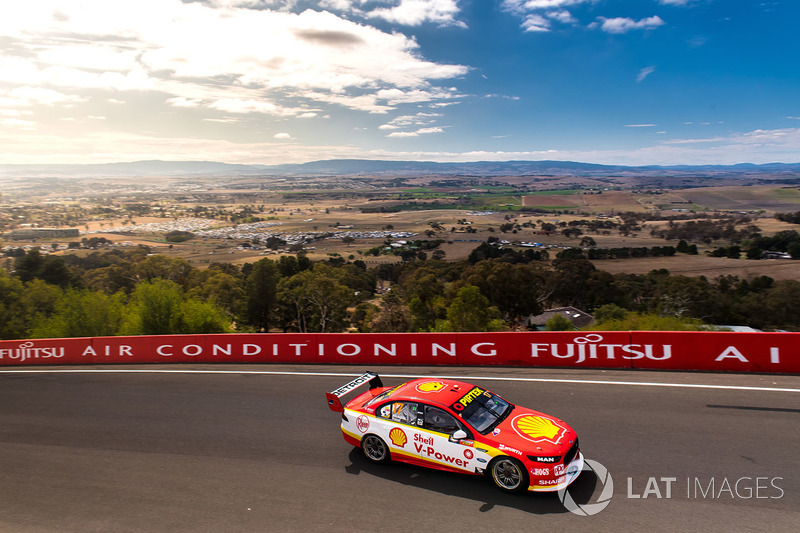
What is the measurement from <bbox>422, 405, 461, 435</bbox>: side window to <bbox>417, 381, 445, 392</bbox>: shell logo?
19.2 inches

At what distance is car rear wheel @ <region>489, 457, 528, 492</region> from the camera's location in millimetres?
6820

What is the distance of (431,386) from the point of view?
8273 millimetres

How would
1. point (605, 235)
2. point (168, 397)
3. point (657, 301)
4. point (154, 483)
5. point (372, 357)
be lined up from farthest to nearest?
point (605, 235), point (657, 301), point (372, 357), point (168, 397), point (154, 483)

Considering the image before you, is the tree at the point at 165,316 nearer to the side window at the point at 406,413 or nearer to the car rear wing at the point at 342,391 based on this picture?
the car rear wing at the point at 342,391

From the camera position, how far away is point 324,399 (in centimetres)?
1166

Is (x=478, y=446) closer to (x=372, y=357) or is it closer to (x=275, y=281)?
(x=372, y=357)

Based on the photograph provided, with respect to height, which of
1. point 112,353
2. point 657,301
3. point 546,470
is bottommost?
point 657,301

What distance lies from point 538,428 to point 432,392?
1.82m

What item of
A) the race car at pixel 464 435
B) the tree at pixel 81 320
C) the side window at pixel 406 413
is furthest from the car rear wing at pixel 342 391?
the tree at pixel 81 320

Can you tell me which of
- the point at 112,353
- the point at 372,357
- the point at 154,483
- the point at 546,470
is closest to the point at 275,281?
the point at 112,353

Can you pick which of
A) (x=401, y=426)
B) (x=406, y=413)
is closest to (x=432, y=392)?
(x=406, y=413)

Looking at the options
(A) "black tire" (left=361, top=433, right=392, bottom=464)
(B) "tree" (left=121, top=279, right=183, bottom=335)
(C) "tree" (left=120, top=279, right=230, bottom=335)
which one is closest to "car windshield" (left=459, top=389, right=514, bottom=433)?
(A) "black tire" (left=361, top=433, right=392, bottom=464)

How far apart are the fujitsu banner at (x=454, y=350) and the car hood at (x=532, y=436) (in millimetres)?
6192

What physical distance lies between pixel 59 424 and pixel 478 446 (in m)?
10.3
